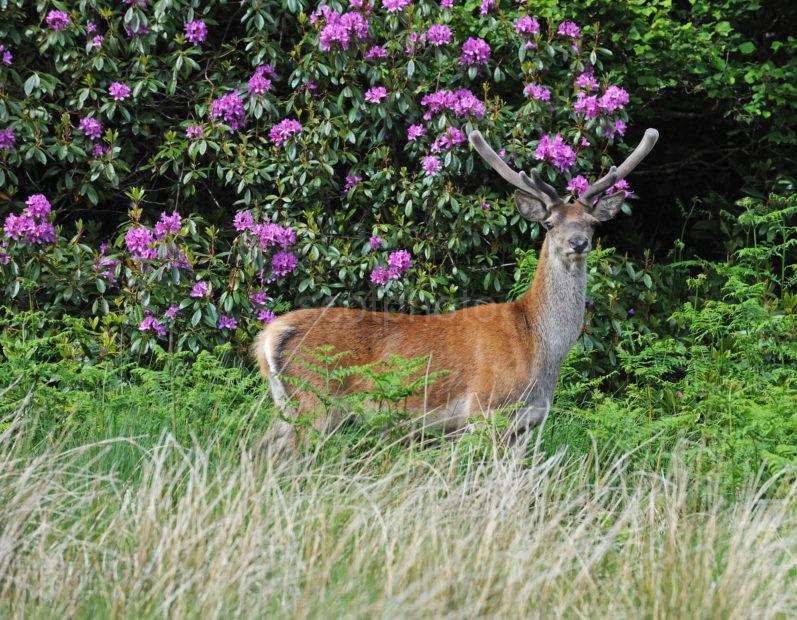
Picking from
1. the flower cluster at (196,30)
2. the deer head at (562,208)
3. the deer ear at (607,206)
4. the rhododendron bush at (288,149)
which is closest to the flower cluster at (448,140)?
the rhododendron bush at (288,149)

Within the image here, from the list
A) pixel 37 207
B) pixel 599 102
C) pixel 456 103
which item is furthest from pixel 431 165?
pixel 37 207

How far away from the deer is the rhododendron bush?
111 centimetres

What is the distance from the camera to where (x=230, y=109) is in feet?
24.5

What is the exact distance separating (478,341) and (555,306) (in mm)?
460

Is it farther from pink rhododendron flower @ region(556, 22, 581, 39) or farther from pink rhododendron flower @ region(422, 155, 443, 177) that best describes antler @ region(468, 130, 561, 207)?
pink rhododendron flower @ region(556, 22, 581, 39)

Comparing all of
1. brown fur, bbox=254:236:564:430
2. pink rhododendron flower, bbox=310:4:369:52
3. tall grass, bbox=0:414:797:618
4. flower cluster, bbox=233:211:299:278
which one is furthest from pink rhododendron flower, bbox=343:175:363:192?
tall grass, bbox=0:414:797:618

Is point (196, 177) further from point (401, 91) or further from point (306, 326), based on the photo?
point (306, 326)

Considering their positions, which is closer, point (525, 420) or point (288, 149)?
point (525, 420)

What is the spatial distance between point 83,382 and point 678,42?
471 cm

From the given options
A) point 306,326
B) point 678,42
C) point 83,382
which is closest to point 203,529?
point 306,326

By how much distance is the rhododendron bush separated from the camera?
722cm

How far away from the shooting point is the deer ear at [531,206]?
6238 millimetres

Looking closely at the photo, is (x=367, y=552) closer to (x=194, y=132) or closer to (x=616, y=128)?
(x=194, y=132)

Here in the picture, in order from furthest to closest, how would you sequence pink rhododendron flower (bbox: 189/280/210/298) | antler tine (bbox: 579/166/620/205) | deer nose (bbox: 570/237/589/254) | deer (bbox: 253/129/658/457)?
pink rhododendron flower (bbox: 189/280/210/298) → antler tine (bbox: 579/166/620/205) → deer nose (bbox: 570/237/589/254) → deer (bbox: 253/129/658/457)
